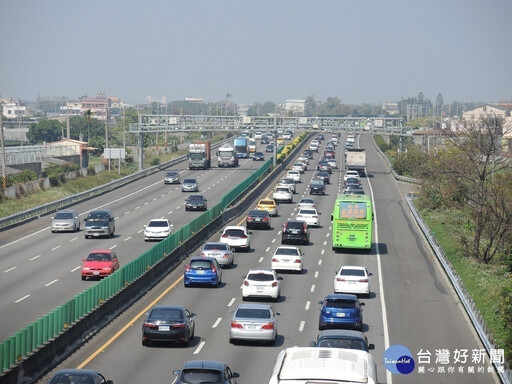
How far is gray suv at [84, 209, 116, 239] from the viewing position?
58.4m

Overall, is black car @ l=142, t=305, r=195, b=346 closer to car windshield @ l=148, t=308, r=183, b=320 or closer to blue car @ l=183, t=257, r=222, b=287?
car windshield @ l=148, t=308, r=183, b=320

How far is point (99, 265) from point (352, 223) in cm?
1671

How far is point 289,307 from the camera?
3806 cm

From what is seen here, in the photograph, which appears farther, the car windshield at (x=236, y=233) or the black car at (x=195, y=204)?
the black car at (x=195, y=204)

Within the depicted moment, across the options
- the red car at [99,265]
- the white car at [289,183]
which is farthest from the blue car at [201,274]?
the white car at [289,183]

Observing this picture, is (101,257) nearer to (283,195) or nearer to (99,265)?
(99,265)

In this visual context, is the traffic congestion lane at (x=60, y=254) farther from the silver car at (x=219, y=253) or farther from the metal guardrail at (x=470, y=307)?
the metal guardrail at (x=470, y=307)

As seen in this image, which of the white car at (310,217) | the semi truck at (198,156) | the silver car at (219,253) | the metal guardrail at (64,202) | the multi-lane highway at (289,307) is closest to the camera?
the multi-lane highway at (289,307)

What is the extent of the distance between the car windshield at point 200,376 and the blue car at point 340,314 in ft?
38.5

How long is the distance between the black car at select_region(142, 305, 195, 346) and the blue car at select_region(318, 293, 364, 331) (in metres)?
5.14

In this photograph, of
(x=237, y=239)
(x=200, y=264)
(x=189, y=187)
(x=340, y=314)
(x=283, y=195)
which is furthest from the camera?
(x=189, y=187)

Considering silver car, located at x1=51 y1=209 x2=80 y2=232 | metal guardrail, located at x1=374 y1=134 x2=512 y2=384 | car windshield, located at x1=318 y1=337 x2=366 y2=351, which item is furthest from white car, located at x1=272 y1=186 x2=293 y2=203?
car windshield, located at x1=318 y1=337 x2=366 y2=351

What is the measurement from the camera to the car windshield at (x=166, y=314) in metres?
29.0

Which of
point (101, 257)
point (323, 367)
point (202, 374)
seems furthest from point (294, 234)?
point (323, 367)
